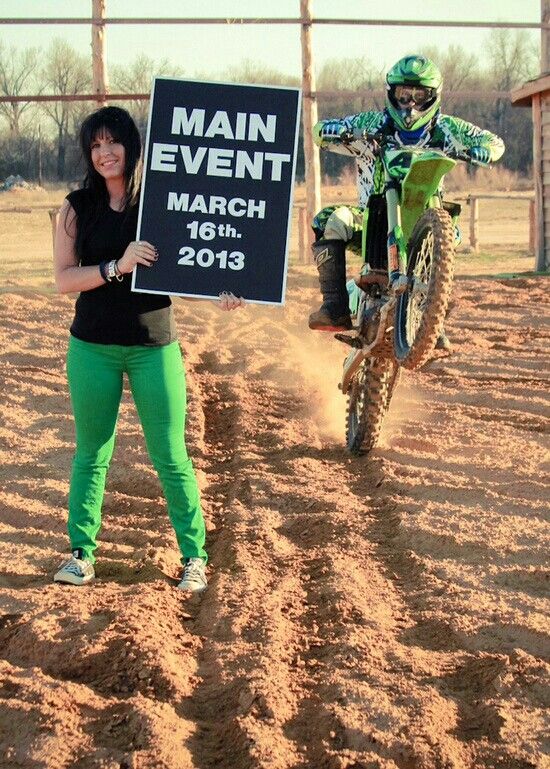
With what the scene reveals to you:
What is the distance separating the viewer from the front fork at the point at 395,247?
261 inches

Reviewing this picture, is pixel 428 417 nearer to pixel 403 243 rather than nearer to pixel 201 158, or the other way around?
pixel 403 243

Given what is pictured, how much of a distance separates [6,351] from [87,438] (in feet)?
17.4

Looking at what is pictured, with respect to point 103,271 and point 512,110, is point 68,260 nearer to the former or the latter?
point 103,271

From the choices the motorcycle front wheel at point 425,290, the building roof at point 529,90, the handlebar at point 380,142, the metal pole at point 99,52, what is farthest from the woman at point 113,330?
the building roof at point 529,90

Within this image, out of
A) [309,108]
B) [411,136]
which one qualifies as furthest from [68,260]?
[309,108]

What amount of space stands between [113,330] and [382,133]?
2.65 metres

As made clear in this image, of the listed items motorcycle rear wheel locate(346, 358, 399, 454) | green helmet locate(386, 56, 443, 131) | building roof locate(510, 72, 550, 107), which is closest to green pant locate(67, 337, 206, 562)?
motorcycle rear wheel locate(346, 358, 399, 454)

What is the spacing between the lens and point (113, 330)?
499cm

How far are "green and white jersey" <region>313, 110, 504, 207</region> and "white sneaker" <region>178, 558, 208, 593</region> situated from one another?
109 inches

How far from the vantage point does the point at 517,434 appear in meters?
7.77

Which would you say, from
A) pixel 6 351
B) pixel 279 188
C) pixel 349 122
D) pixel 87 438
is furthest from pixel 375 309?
pixel 6 351

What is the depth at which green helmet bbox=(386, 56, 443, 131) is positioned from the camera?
6.79 meters

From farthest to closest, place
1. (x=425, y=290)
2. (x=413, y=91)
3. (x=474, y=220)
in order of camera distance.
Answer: (x=474, y=220), (x=413, y=91), (x=425, y=290)

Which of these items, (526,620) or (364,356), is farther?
(364,356)
